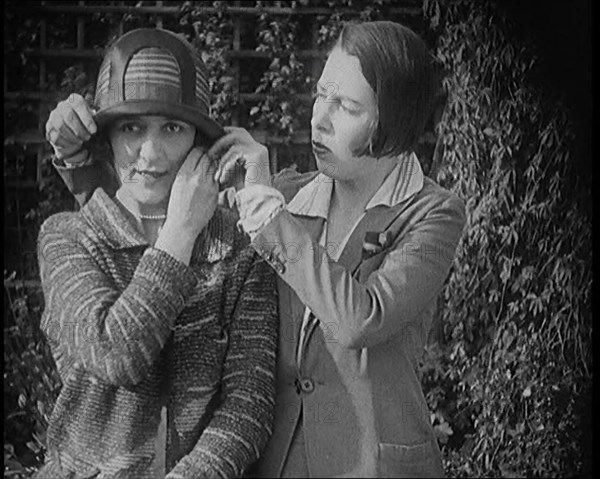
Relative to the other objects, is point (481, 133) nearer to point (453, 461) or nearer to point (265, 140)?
point (265, 140)

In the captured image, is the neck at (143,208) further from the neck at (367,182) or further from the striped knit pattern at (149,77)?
the neck at (367,182)

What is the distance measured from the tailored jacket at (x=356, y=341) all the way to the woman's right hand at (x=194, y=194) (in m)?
0.14

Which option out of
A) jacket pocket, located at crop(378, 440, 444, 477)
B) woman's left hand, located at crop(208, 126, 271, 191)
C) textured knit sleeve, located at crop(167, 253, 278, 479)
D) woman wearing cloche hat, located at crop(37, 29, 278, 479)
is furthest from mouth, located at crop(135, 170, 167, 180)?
jacket pocket, located at crop(378, 440, 444, 477)

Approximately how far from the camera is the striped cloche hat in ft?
8.89

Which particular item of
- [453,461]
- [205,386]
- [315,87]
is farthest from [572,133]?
[205,386]

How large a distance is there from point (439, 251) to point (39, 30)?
1.05 m

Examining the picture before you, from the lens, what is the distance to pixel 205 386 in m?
2.70

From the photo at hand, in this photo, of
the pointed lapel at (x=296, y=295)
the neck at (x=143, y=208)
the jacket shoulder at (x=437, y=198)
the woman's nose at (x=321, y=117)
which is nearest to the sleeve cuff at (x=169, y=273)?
the neck at (x=143, y=208)

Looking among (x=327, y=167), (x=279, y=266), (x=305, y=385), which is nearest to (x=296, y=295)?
(x=279, y=266)

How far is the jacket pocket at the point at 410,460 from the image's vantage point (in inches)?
106

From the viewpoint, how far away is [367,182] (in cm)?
276

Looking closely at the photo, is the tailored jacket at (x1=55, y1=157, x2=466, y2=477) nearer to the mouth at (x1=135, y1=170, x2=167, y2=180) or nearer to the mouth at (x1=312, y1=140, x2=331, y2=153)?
the mouth at (x1=312, y1=140, x2=331, y2=153)

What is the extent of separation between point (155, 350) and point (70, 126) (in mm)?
549

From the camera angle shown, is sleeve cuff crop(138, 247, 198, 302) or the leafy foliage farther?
the leafy foliage
